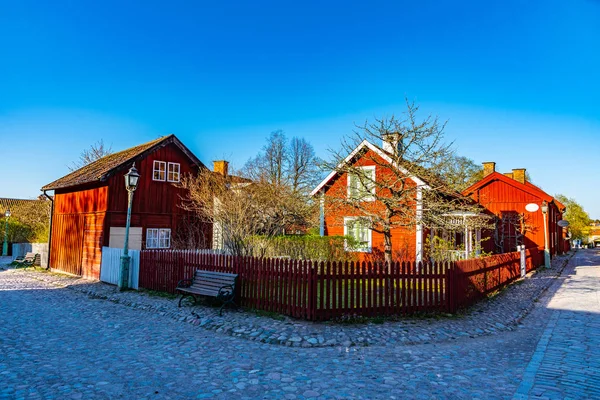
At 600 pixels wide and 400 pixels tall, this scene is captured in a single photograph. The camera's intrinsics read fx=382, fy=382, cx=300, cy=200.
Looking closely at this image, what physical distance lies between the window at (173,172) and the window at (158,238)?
2.65 meters

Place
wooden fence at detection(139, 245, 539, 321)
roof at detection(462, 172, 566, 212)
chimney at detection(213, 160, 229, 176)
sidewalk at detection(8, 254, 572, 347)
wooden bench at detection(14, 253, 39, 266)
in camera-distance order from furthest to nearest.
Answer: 1. roof at detection(462, 172, 566, 212)
2. chimney at detection(213, 160, 229, 176)
3. wooden bench at detection(14, 253, 39, 266)
4. wooden fence at detection(139, 245, 539, 321)
5. sidewalk at detection(8, 254, 572, 347)

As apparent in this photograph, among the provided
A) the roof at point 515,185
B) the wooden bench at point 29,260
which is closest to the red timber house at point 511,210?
the roof at point 515,185

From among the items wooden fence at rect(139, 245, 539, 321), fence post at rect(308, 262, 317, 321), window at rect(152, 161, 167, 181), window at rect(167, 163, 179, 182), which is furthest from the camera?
window at rect(167, 163, 179, 182)

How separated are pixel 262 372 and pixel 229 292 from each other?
13.0 ft

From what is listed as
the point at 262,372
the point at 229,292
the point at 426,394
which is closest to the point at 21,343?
the point at 229,292

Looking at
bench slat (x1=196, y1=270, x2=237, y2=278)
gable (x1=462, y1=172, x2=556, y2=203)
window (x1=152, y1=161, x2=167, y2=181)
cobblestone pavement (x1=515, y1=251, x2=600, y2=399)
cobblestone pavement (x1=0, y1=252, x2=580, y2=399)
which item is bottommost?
cobblestone pavement (x1=0, y1=252, x2=580, y2=399)

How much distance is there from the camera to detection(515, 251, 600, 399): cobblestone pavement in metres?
4.96

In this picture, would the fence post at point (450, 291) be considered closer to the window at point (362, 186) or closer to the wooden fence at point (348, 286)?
the wooden fence at point (348, 286)

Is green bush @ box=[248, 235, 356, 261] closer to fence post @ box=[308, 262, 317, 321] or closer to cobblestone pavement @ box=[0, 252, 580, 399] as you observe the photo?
fence post @ box=[308, 262, 317, 321]

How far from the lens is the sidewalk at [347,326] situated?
7.22 m

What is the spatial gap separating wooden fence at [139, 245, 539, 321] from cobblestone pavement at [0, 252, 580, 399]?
4.93 ft

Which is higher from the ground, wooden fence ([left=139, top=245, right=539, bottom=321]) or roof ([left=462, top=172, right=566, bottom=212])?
roof ([left=462, top=172, right=566, bottom=212])

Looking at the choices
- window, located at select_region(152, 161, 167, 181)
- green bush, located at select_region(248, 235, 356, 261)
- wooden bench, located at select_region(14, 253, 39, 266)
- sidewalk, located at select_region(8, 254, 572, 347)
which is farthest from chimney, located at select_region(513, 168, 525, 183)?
wooden bench, located at select_region(14, 253, 39, 266)

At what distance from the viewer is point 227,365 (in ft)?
19.4
